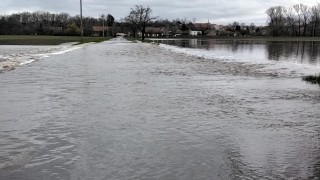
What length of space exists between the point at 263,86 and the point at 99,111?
7333mm

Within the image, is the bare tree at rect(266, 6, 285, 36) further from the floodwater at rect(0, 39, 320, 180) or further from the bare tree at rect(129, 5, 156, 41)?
the floodwater at rect(0, 39, 320, 180)

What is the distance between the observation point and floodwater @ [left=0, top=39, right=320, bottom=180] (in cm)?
575

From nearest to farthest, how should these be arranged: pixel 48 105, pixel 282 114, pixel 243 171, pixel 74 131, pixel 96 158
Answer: pixel 243 171 < pixel 96 158 < pixel 74 131 < pixel 282 114 < pixel 48 105

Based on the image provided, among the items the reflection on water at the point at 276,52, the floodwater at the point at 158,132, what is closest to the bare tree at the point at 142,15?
the reflection on water at the point at 276,52

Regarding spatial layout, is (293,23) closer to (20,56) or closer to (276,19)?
(276,19)

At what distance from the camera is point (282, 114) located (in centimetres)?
975

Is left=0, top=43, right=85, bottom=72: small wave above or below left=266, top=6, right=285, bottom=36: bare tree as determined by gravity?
below

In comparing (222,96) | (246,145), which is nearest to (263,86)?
(222,96)

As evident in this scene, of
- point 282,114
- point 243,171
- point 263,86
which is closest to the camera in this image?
point 243,171

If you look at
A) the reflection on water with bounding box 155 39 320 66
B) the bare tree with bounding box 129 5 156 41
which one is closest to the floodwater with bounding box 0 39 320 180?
the reflection on water with bounding box 155 39 320 66

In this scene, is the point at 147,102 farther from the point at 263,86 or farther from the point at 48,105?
the point at 263,86

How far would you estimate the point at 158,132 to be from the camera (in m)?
7.88

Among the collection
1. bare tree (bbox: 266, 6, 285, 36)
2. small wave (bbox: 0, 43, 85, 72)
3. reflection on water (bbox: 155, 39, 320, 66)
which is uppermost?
bare tree (bbox: 266, 6, 285, 36)

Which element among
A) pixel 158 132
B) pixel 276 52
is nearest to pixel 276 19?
pixel 276 52
